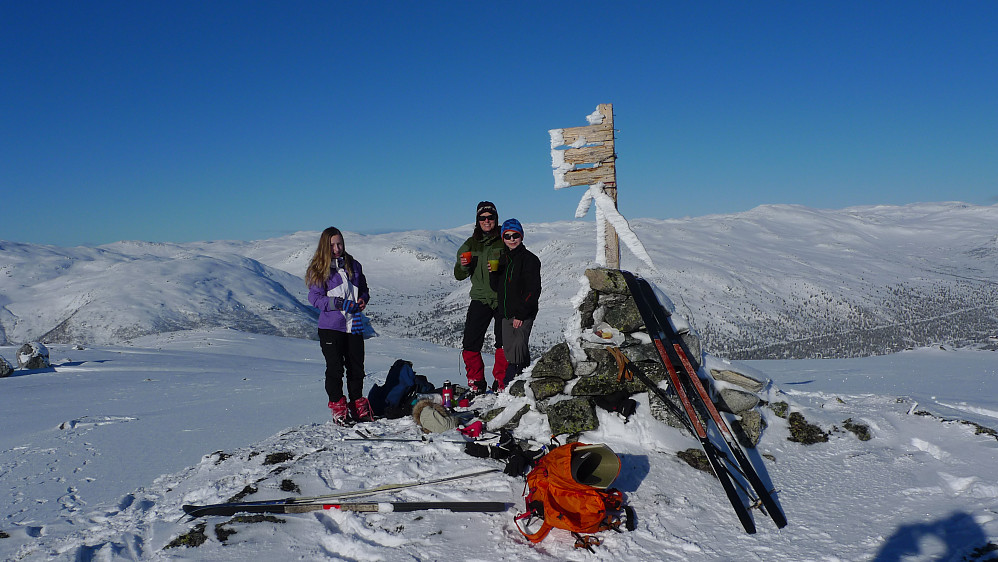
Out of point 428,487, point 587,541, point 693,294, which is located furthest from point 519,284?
point 693,294

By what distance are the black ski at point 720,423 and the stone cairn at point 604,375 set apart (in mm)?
217

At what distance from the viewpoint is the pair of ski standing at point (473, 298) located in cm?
661

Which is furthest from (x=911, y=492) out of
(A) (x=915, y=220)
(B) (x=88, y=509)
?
(A) (x=915, y=220)

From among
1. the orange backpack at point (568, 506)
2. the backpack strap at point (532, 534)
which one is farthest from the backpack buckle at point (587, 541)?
the backpack strap at point (532, 534)

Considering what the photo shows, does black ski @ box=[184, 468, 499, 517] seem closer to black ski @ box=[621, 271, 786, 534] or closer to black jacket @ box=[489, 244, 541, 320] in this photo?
black ski @ box=[621, 271, 786, 534]

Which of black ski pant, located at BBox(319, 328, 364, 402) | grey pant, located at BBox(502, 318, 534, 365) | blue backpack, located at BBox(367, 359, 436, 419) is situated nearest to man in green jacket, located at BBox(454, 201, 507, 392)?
grey pant, located at BBox(502, 318, 534, 365)

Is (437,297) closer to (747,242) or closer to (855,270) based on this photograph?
(747,242)

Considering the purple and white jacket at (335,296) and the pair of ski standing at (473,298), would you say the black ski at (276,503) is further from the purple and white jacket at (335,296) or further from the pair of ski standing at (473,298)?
the purple and white jacket at (335,296)

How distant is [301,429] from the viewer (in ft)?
21.4

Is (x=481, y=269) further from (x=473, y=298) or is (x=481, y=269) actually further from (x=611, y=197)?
(x=611, y=197)

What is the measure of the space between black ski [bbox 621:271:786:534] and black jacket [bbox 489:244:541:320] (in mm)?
1267

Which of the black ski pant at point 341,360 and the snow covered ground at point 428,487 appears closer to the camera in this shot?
the snow covered ground at point 428,487

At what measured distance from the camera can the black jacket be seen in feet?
22.7

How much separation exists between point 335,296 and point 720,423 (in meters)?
4.93
